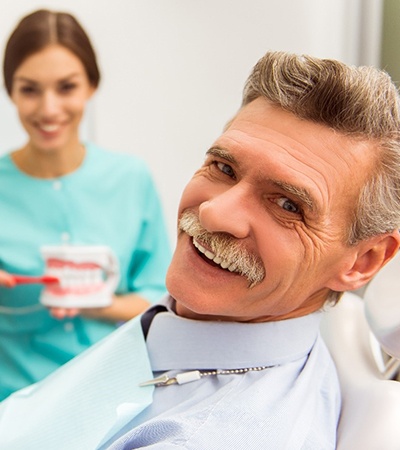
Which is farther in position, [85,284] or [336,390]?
[85,284]

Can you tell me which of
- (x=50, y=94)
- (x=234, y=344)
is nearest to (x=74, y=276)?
(x=50, y=94)

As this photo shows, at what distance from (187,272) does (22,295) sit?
2.84ft

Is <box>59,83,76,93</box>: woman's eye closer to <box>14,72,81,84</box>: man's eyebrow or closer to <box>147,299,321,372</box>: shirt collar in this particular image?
<box>14,72,81,84</box>: man's eyebrow

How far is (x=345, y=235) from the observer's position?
0.98 metres

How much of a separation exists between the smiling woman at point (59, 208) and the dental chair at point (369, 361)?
717mm

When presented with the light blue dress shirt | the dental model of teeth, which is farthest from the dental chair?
the dental model of teeth

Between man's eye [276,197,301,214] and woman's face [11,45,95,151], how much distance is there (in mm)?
992

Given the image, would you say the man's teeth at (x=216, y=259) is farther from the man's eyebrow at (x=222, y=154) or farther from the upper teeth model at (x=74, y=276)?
the upper teeth model at (x=74, y=276)

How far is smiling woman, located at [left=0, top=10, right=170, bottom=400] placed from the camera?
1.73 metres

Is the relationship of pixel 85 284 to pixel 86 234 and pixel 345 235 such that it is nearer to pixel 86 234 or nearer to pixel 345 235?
pixel 86 234

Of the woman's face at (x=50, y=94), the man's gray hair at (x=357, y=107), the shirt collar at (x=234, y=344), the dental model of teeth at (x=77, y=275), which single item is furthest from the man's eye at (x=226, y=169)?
the woman's face at (x=50, y=94)

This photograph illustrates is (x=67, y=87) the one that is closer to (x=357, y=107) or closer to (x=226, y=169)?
(x=226, y=169)

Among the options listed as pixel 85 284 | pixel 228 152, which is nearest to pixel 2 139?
pixel 85 284

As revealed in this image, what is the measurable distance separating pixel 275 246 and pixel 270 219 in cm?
4
